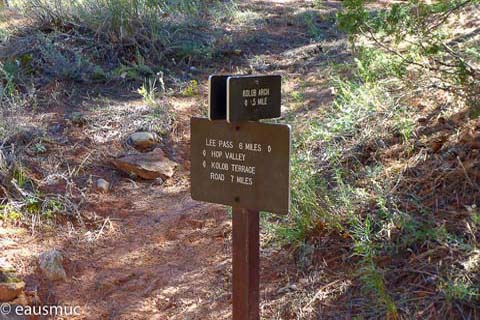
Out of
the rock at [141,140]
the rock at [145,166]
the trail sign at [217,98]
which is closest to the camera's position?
the trail sign at [217,98]

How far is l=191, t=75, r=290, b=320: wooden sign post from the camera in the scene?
281 cm

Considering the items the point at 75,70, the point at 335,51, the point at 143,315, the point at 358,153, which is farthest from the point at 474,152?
the point at 75,70

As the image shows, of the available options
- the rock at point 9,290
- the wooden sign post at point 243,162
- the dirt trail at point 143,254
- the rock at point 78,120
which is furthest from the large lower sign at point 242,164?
the rock at point 78,120

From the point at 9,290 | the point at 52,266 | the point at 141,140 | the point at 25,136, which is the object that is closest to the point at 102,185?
the point at 141,140

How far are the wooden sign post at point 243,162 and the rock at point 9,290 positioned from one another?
1607 mm

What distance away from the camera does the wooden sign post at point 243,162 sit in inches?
111

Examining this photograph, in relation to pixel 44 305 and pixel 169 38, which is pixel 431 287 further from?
pixel 169 38

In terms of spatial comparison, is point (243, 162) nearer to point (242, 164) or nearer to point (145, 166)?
point (242, 164)

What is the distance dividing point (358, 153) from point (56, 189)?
232 cm

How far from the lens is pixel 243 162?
2.88m

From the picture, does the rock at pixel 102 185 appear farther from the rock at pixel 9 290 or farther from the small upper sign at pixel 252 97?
the small upper sign at pixel 252 97

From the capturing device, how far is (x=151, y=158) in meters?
5.83

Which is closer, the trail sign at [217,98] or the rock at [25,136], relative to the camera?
the trail sign at [217,98]

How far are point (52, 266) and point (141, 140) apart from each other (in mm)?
1899
